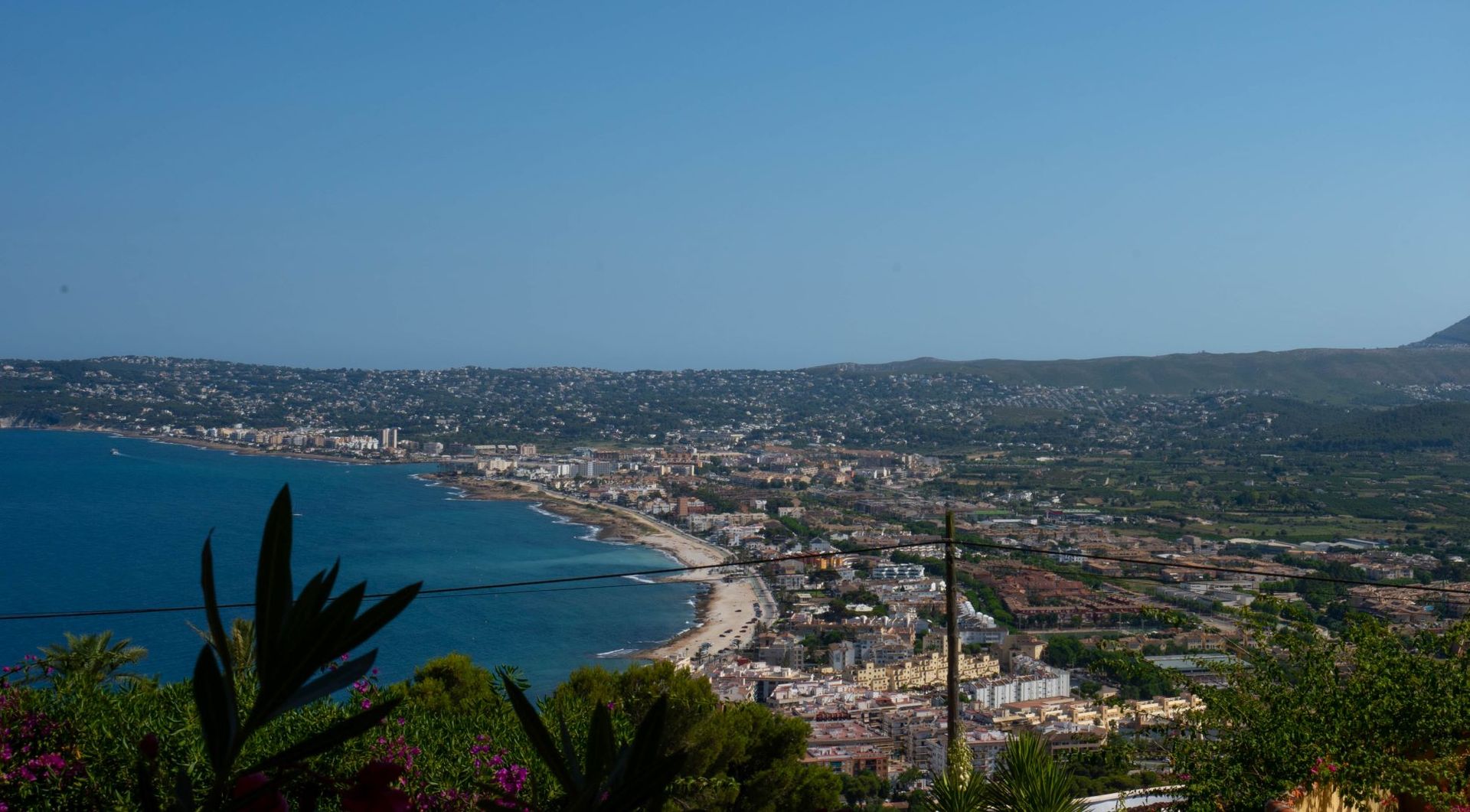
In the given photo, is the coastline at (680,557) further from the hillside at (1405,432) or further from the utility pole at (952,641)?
the hillside at (1405,432)

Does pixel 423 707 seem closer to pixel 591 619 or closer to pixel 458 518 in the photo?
pixel 591 619

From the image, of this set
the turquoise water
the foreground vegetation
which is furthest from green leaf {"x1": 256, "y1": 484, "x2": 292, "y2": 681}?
the turquoise water

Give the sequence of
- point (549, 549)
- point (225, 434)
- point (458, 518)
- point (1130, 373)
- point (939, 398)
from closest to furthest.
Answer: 1. point (549, 549)
2. point (458, 518)
3. point (225, 434)
4. point (939, 398)
5. point (1130, 373)

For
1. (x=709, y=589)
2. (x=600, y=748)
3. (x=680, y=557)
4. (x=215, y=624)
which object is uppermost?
(x=215, y=624)

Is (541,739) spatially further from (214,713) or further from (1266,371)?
(1266,371)

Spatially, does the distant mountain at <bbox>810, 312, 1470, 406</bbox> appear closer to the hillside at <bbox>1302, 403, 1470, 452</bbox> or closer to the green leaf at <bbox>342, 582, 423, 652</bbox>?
the hillside at <bbox>1302, 403, 1470, 452</bbox>

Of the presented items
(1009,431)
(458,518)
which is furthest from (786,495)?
(1009,431)

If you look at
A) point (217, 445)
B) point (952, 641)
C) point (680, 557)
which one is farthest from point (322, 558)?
point (217, 445)
